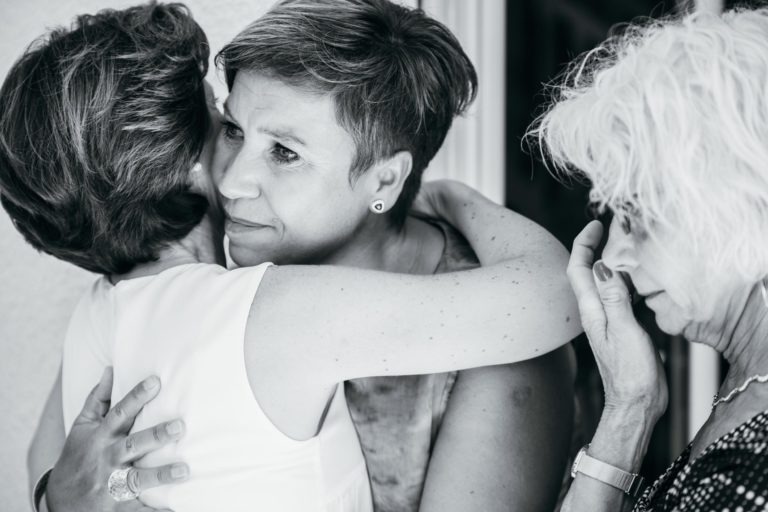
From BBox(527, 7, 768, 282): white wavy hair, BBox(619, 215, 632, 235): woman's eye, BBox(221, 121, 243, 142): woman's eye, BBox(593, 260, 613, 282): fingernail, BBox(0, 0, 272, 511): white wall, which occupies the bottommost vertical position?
BBox(0, 0, 272, 511): white wall

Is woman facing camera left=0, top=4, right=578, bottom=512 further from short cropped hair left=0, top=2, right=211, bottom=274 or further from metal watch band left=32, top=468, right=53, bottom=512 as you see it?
metal watch band left=32, top=468, right=53, bottom=512

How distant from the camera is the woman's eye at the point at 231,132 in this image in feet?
4.74

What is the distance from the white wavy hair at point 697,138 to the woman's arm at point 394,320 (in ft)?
0.82

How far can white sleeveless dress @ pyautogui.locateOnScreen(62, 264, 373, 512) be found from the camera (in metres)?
1.16

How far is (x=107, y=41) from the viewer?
130 cm

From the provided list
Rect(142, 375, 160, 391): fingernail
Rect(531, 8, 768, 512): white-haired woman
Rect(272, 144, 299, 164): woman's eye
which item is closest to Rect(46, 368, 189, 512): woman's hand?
Rect(142, 375, 160, 391): fingernail

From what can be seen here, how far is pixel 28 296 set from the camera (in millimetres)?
2180

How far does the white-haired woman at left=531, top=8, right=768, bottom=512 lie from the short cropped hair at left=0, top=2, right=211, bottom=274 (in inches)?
26.3

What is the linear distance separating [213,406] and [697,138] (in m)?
0.78

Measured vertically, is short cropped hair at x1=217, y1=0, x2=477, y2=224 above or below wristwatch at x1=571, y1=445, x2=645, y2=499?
above

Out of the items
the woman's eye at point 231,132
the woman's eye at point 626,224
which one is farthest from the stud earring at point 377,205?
the woman's eye at point 626,224

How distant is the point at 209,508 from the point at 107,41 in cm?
80

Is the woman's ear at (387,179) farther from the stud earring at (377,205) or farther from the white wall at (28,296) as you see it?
the white wall at (28,296)

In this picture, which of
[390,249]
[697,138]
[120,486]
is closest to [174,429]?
[120,486]
